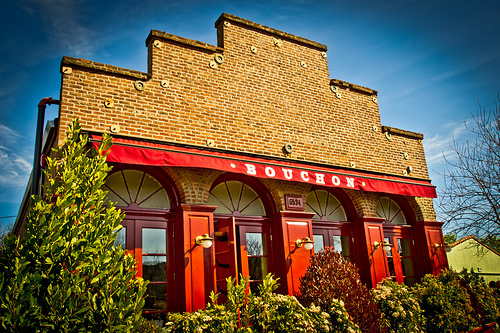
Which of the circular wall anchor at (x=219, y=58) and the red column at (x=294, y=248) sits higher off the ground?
the circular wall anchor at (x=219, y=58)

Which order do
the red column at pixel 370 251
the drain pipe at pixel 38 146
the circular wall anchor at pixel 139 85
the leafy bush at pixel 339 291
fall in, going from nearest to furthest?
1. the leafy bush at pixel 339 291
2. the drain pipe at pixel 38 146
3. the circular wall anchor at pixel 139 85
4. the red column at pixel 370 251

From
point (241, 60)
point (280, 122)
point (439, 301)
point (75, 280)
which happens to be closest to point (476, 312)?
point (439, 301)

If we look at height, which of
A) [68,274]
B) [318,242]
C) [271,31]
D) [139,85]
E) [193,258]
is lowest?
[68,274]

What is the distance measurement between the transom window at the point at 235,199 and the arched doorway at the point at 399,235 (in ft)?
13.2

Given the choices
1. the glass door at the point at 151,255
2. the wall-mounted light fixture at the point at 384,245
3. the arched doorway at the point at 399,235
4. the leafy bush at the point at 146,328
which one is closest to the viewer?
the leafy bush at the point at 146,328

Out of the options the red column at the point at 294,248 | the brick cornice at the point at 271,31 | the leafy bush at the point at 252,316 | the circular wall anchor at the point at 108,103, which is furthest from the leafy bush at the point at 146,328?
the brick cornice at the point at 271,31

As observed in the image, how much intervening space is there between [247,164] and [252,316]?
3.26 m

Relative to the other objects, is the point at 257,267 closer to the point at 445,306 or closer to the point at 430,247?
the point at 445,306

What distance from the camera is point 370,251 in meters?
10.3

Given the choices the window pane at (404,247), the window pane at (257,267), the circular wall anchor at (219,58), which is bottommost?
the window pane at (257,267)

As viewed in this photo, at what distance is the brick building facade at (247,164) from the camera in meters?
7.59

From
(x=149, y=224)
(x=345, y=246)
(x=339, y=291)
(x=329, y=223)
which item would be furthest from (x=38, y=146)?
(x=345, y=246)

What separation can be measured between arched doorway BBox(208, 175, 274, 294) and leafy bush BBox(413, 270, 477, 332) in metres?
3.52

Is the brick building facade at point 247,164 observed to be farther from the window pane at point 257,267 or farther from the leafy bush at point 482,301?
the leafy bush at point 482,301
